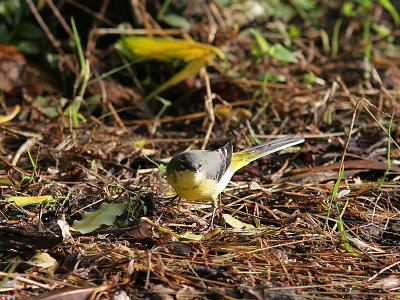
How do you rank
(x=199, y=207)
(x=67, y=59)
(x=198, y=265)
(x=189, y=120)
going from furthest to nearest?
1. (x=67, y=59)
2. (x=189, y=120)
3. (x=199, y=207)
4. (x=198, y=265)

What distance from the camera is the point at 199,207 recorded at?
163 inches

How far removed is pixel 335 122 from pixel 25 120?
381 cm

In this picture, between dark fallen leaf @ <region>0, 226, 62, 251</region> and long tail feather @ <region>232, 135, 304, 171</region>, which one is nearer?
dark fallen leaf @ <region>0, 226, 62, 251</region>

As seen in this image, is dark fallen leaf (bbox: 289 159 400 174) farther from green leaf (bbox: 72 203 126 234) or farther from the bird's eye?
green leaf (bbox: 72 203 126 234)

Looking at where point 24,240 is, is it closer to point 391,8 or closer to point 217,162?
point 217,162

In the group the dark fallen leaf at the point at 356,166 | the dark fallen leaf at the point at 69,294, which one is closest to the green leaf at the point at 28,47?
the dark fallen leaf at the point at 356,166

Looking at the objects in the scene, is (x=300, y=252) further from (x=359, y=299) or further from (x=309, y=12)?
(x=309, y=12)

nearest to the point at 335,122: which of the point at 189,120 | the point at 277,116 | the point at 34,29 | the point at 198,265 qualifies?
the point at 277,116

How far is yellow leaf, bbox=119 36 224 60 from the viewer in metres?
6.11

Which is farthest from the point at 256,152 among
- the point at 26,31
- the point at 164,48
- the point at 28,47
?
the point at 26,31

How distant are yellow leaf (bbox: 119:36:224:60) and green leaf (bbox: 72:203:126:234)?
300 centimetres

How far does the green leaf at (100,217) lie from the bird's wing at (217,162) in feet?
2.53

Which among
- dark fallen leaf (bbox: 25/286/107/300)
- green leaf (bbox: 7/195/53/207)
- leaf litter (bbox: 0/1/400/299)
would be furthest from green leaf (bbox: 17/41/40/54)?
dark fallen leaf (bbox: 25/286/107/300)

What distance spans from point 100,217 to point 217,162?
3.76ft
